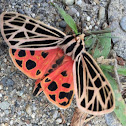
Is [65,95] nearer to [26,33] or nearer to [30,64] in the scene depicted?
[30,64]

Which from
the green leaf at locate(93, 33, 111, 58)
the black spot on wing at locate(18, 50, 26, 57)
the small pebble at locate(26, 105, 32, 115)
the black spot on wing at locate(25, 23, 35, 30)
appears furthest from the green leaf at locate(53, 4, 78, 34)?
the small pebble at locate(26, 105, 32, 115)

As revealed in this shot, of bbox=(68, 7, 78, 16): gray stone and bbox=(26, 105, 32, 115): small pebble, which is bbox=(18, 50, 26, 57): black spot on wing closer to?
bbox=(26, 105, 32, 115): small pebble

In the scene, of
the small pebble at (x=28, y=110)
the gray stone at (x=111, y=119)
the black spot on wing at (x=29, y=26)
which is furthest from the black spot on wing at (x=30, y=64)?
the gray stone at (x=111, y=119)

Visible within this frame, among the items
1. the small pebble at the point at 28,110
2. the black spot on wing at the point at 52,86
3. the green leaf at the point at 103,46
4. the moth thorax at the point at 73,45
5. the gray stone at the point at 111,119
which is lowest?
the gray stone at the point at 111,119

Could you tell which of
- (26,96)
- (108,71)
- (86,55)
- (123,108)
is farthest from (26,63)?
(123,108)

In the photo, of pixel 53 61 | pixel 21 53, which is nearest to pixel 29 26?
pixel 21 53

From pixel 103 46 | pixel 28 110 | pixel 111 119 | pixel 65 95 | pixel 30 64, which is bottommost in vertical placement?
pixel 111 119

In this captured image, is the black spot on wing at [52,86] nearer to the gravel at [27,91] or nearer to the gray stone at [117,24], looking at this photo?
the gravel at [27,91]

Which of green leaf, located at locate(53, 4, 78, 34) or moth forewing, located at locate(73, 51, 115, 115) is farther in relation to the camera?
green leaf, located at locate(53, 4, 78, 34)
